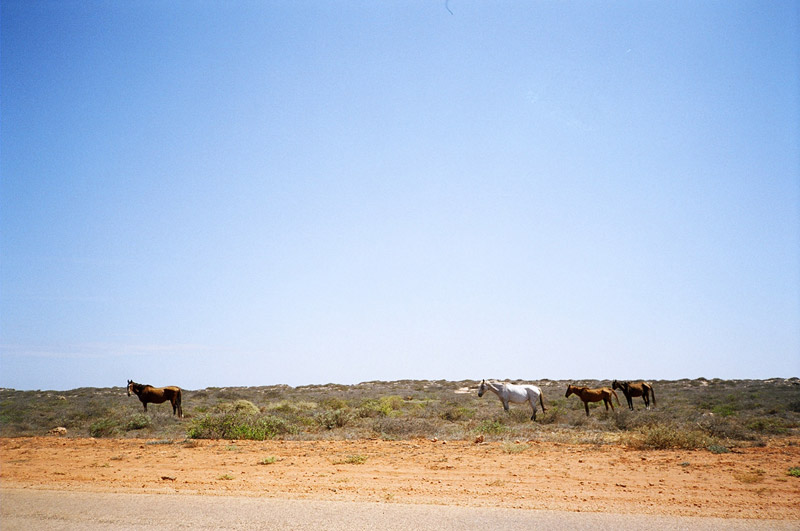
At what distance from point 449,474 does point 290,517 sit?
13.3ft

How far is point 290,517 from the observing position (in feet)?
21.3

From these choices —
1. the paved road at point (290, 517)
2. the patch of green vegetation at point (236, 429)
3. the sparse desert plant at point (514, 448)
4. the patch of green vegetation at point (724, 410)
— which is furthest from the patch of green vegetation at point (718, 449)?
the patch of green vegetation at point (236, 429)

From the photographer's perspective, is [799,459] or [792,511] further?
[799,459]

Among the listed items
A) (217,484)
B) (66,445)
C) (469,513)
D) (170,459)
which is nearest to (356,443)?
(170,459)

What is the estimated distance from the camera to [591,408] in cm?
2552

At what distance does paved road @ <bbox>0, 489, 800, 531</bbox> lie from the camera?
610 cm

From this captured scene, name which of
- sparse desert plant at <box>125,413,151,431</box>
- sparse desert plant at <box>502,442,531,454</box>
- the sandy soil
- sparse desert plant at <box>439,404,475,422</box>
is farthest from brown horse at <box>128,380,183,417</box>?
sparse desert plant at <box>502,442,531,454</box>

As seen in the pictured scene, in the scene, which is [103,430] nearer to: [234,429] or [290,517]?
[234,429]

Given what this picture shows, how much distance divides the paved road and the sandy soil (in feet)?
1.56

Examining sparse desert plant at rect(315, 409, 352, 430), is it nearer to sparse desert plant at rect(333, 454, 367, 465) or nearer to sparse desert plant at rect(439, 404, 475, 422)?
sparse desert plant at rect(439, 404, 475, 422)

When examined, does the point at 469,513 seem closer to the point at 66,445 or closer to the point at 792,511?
the point at 792,511

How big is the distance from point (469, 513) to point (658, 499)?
3.09 metres

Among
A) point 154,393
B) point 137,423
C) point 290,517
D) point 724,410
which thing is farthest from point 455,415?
point 154,393

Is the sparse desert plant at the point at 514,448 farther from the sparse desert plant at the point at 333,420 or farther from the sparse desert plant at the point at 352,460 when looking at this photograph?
the sparse desert plant at the point at 333,420
